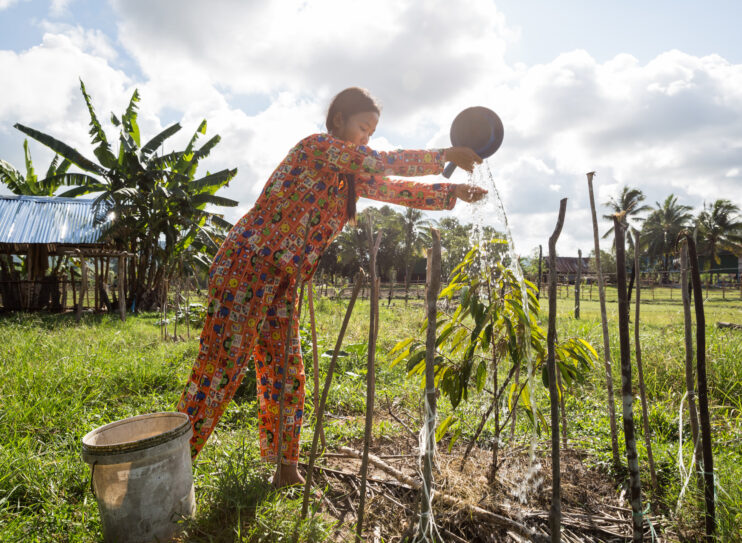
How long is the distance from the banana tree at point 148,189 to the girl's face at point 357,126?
921 centimetres

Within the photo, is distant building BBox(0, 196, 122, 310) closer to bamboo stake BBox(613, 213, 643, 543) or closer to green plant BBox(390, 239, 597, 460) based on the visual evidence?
green plant BBox(390, 239, 597, 460)

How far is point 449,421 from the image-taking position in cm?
171

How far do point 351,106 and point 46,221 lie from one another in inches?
499

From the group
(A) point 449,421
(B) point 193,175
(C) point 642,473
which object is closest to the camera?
(A) point 449,421

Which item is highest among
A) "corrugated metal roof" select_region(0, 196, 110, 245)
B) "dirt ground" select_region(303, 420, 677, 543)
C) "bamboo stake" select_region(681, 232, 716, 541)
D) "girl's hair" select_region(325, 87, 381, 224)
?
"corrugated metal roof" select_region(0, 196, 110, 245)

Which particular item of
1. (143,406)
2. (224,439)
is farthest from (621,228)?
(143,406)

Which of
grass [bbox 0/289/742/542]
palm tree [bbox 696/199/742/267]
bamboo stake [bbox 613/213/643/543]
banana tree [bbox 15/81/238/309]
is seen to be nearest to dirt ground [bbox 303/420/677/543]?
grass [bbox 0/289/742/542]

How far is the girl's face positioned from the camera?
5.49 feet

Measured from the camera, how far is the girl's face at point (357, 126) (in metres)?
1.67

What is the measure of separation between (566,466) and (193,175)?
11228 millimetres

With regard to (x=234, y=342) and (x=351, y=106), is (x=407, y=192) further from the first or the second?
(x=234, y=342)

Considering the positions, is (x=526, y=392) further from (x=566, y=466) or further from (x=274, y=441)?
(x=274, y=441)

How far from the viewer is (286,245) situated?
1.60 metres

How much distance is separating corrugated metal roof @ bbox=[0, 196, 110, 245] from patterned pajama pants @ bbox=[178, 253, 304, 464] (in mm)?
10448
